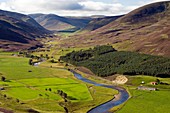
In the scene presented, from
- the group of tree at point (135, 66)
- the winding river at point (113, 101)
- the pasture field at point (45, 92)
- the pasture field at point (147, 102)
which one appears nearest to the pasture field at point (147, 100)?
the pasture field at point (147, 102)

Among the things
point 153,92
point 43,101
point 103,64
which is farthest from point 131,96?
point 103,64

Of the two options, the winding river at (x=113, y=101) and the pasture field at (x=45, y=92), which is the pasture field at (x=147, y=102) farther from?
the pasture field at (x=45, y=92)

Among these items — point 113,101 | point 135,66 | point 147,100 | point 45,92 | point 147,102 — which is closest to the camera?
point 147,102

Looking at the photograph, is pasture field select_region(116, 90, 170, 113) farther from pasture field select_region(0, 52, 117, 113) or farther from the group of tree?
the group of tree

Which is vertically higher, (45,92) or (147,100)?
(45,92)

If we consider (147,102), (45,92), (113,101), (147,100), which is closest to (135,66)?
(147,100)

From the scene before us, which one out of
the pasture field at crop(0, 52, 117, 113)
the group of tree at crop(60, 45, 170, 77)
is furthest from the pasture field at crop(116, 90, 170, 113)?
the group of tree at crop(60, 45, 170, 77)

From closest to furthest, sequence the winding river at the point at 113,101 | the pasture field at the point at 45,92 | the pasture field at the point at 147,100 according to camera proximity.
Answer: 1. the pasture field at the point at 147,100
2. the pasture field at the point at 45,92
3. the winding river at the point at 113,101

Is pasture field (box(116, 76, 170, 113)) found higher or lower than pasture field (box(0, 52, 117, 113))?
lower

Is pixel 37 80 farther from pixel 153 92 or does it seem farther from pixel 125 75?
pixel 153 92

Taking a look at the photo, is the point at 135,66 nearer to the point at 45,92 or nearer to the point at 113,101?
the point at 113,101

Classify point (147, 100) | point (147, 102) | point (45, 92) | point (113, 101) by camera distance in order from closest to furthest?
1. point (147, 102)
2. point (147, 100)
3. point (113, 101)
4. point (45, 92)
